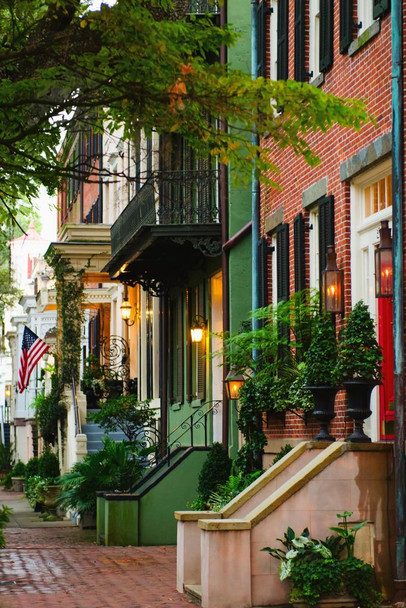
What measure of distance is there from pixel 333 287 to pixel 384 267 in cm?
159

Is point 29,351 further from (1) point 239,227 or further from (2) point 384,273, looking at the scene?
(2) point 384,273

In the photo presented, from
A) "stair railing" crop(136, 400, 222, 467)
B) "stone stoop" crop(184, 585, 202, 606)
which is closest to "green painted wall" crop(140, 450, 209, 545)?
→ "stair railing" crop(136, 400, 222, 467)

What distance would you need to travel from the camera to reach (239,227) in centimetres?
2030

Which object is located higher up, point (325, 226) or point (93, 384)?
point (325, 226)

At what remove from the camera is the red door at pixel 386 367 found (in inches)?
511

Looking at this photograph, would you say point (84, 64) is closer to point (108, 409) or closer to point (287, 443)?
point (287, 443)

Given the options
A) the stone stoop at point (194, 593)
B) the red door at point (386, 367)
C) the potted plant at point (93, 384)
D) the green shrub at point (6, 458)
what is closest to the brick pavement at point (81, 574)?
the stone stoop at point (194, 593)

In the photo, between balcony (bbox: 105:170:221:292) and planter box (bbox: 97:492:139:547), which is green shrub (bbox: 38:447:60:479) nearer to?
balcony (bbox: 105:170:221:292)

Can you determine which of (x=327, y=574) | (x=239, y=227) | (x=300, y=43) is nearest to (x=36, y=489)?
(x=239, y=227)

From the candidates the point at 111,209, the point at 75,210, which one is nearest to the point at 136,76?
the point at 111,209

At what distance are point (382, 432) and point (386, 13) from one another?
13.6ft

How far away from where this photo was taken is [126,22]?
442 inches

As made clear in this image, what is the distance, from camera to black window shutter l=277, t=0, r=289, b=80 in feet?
55.5

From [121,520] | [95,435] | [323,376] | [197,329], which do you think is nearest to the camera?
[323,376]
